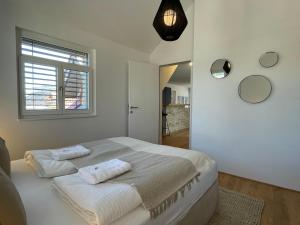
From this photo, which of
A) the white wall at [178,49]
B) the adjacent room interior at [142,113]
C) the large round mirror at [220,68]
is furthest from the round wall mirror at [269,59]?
the white wall at [178,49]

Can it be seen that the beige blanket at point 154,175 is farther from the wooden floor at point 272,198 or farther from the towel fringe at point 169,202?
the wooden floor at point 272,198

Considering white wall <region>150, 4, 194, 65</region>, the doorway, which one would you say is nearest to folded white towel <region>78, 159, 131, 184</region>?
white wall <region>150, 4, 194, 65</region>

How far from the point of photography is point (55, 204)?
0.96 m

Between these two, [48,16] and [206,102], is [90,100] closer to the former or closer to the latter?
[48,16]

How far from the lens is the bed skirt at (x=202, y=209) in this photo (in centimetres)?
126

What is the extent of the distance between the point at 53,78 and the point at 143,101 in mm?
1732

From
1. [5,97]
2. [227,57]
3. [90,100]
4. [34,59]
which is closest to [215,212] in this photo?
[227,57]

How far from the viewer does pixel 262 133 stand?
98.7 inches

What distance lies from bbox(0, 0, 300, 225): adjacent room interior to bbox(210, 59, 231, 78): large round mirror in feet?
0.05

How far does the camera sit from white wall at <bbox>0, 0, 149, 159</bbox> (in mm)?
2143

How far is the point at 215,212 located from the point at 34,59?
294 cm

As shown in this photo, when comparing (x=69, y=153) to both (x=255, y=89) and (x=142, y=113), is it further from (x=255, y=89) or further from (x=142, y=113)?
(x=255, y=89)

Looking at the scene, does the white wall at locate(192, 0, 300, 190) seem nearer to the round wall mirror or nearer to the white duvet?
the round wall mirror

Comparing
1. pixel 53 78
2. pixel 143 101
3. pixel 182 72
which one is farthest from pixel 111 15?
pixel 182 72
